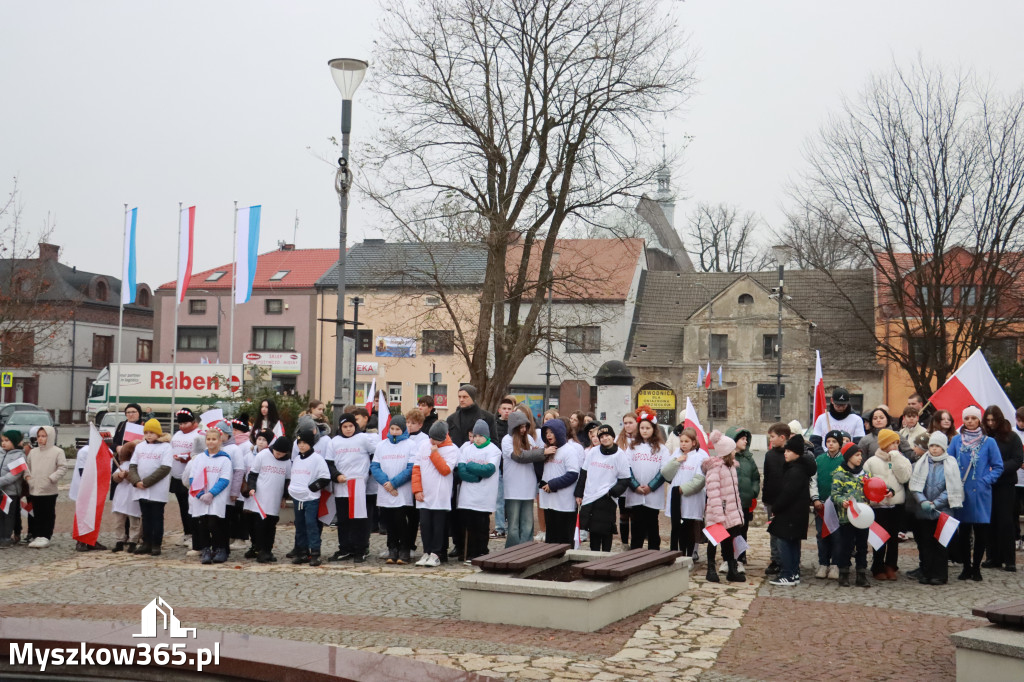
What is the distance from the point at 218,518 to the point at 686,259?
66.0 meters

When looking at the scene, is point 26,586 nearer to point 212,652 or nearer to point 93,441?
point 93,441

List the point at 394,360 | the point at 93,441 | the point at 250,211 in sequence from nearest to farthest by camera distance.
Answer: the point at 93,441 → the point at 250,211 → the point at 394,360

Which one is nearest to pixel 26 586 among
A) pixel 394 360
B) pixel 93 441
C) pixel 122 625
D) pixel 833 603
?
pixel 93 441

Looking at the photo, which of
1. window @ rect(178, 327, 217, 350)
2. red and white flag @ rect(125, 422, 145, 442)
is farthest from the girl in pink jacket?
window @ rect(178, 327, 217, 350)

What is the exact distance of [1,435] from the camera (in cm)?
1434

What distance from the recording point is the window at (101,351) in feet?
210

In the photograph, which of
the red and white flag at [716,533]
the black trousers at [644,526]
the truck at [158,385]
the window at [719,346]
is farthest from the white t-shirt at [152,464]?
the window at [719,346]

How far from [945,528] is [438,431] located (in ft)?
18.3

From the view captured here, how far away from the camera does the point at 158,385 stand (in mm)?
45656

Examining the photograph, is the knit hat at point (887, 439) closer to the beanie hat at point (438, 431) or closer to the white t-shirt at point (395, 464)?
the beanie hat at point (438, 431)

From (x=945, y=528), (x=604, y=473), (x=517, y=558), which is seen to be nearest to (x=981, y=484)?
(x=945, y=528)

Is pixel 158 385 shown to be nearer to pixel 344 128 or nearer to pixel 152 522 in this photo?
pixel 344 128

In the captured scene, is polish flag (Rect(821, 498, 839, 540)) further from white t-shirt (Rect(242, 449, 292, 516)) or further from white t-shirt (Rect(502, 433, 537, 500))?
white t-shirt (Rect(242, 449, 292, 516))

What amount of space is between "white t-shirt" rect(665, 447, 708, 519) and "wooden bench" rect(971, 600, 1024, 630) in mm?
4763
